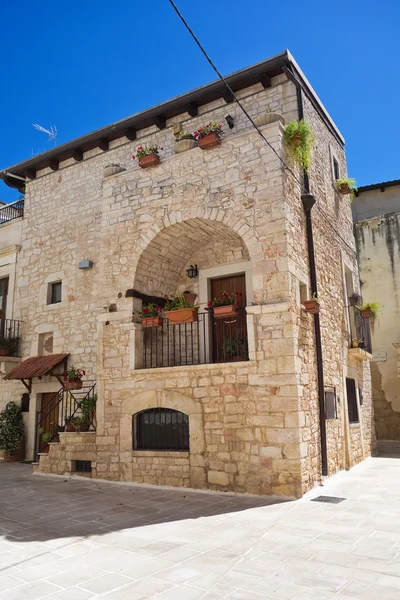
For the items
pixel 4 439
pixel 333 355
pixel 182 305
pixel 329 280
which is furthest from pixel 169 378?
pixel 4 439

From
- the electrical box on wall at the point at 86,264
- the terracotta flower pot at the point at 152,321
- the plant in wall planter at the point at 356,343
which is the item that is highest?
the electrical box on wall at the point at 86,264

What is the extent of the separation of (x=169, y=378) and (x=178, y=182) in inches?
136

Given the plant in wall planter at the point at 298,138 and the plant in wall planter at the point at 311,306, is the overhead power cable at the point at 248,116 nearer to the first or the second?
the plant in wall planter at the point at 298,138

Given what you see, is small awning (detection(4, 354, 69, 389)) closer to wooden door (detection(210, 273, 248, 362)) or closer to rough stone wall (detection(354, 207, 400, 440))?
wooden door (detection(210, 273, 248, 362))

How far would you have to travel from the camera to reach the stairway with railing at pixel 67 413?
864cm

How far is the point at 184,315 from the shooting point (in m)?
7.57

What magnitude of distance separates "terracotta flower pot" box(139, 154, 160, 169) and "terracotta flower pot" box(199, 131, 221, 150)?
930 mm

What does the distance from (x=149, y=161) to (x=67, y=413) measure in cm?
603

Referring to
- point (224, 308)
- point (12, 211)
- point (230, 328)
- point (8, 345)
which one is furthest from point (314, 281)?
point (12, 211)

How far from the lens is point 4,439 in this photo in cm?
1098

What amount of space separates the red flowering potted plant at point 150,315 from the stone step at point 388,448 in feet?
21.6

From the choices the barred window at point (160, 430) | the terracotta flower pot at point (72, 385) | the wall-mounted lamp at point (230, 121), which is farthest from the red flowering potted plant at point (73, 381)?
the wall-mounted lamp at point (230, 121)

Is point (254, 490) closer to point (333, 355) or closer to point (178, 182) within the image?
point (333, 355)

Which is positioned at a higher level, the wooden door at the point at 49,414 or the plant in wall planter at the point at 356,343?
the plant in wall planter at the point at 356,343
